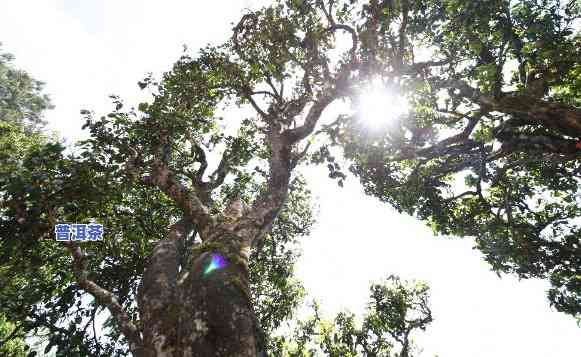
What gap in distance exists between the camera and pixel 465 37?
29.0 ft

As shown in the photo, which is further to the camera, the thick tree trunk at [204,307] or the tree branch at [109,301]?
the tree branch at [109,301]

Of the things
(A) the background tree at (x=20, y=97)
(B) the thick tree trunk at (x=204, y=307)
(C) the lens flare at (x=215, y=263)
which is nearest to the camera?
(B) the thick tree trunk at (x=204, y=307)

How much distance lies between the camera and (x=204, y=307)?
408cm

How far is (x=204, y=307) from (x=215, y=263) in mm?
839

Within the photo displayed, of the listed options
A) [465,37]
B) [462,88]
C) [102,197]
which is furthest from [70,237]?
[465,37]

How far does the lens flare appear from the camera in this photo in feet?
15.3

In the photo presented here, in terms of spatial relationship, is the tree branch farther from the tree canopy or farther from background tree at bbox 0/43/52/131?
background tree at bbox 0/43/52/131

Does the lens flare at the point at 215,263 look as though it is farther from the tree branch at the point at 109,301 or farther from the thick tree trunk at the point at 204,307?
the tree branch at the point at 109,301

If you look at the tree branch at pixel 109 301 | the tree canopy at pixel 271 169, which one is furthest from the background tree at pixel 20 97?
the tree branch at pixel 109 301

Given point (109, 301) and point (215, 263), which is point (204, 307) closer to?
point (215, 263)

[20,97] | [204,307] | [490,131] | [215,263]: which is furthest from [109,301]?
[20,97]

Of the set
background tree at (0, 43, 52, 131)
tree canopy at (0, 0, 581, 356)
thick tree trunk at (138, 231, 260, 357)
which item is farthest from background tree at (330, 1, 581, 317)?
background tree at (0, 43, 52, 131)

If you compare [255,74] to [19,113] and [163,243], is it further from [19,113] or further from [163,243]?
[19,113]

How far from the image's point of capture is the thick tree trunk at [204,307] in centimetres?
378
